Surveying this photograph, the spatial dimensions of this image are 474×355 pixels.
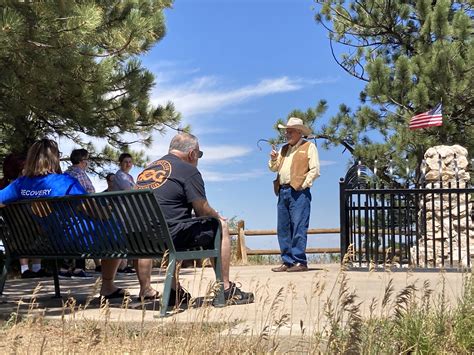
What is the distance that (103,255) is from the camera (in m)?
4.85

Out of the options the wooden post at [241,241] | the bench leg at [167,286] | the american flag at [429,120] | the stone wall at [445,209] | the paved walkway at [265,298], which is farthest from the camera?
the wooden post at [241,241]

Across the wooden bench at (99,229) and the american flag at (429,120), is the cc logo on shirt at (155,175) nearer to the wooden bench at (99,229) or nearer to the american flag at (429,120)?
the wooden bench at (99,229)

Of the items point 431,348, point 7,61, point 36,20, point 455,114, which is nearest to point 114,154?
point 7,61

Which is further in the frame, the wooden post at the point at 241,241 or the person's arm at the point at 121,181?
the wooden post at the point at 241,241

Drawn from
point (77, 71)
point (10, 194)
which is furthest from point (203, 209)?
point (77, 71)

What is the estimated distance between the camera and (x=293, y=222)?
7.50 m

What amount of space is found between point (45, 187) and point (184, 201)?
3.59ft

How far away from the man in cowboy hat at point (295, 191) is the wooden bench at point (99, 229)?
2851 millimetres

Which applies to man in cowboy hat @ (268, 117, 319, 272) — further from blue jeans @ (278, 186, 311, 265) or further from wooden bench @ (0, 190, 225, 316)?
wooden bench @ (0, 190, 225, 316)

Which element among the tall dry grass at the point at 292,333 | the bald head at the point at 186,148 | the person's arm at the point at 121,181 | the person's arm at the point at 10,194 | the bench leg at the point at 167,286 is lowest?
the tall dry grass at the point at 292,333

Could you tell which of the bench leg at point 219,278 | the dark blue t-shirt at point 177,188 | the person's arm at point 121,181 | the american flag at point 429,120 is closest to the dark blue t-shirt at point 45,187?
the dark blue t-shirt at point 177,188

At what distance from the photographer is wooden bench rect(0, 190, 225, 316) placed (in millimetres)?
4480

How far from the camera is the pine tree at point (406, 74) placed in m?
15.4

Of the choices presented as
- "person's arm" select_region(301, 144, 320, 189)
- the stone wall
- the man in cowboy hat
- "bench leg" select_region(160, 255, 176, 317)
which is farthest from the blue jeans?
"bench leg" select_region(160, 255, 176, 317)
